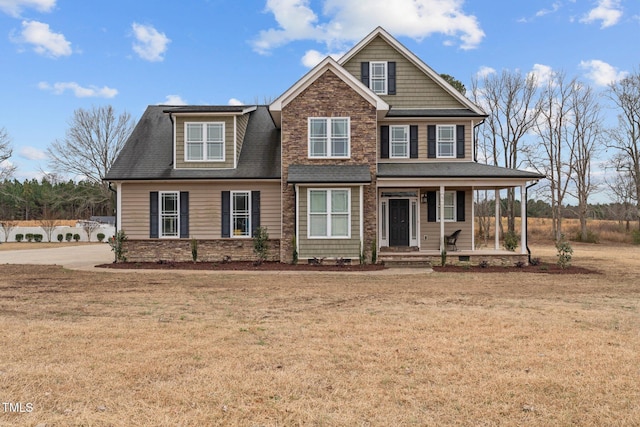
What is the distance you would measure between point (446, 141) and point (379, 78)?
3999mm

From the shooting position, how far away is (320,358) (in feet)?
18.2

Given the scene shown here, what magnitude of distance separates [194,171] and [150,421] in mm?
15285

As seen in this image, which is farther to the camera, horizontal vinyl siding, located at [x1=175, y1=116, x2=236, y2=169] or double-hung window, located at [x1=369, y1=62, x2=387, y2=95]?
double-hung window, located at [x1=369, y1=62, x2=387, y2=95]

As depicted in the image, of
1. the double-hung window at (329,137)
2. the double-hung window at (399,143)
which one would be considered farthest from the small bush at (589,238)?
the double-hung window at (329,137)

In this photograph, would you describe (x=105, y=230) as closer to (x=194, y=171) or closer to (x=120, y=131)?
(x=120, y=131)

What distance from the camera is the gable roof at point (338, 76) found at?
17203mm

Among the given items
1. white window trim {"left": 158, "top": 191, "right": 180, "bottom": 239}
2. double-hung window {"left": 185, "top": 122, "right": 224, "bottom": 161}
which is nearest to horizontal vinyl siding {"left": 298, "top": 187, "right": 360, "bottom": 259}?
double-hung window {"left": 185, "top": 122, "right": 224, "bottom": 161}

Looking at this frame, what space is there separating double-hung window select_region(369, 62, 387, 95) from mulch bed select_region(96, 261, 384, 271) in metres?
7.89

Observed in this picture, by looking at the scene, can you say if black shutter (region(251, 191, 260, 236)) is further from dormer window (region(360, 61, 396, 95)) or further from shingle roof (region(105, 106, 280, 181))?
dormer window (region(360, 61, 396, 95))

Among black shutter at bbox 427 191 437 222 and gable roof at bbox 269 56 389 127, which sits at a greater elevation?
gable roof at bbox 269 56 389 127

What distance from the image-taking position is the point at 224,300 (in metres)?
9.91

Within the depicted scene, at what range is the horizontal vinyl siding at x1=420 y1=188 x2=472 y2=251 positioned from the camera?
1927 centimetres

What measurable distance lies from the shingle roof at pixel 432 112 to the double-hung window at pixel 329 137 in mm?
2540

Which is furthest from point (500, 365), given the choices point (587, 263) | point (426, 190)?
point (587, 263)
